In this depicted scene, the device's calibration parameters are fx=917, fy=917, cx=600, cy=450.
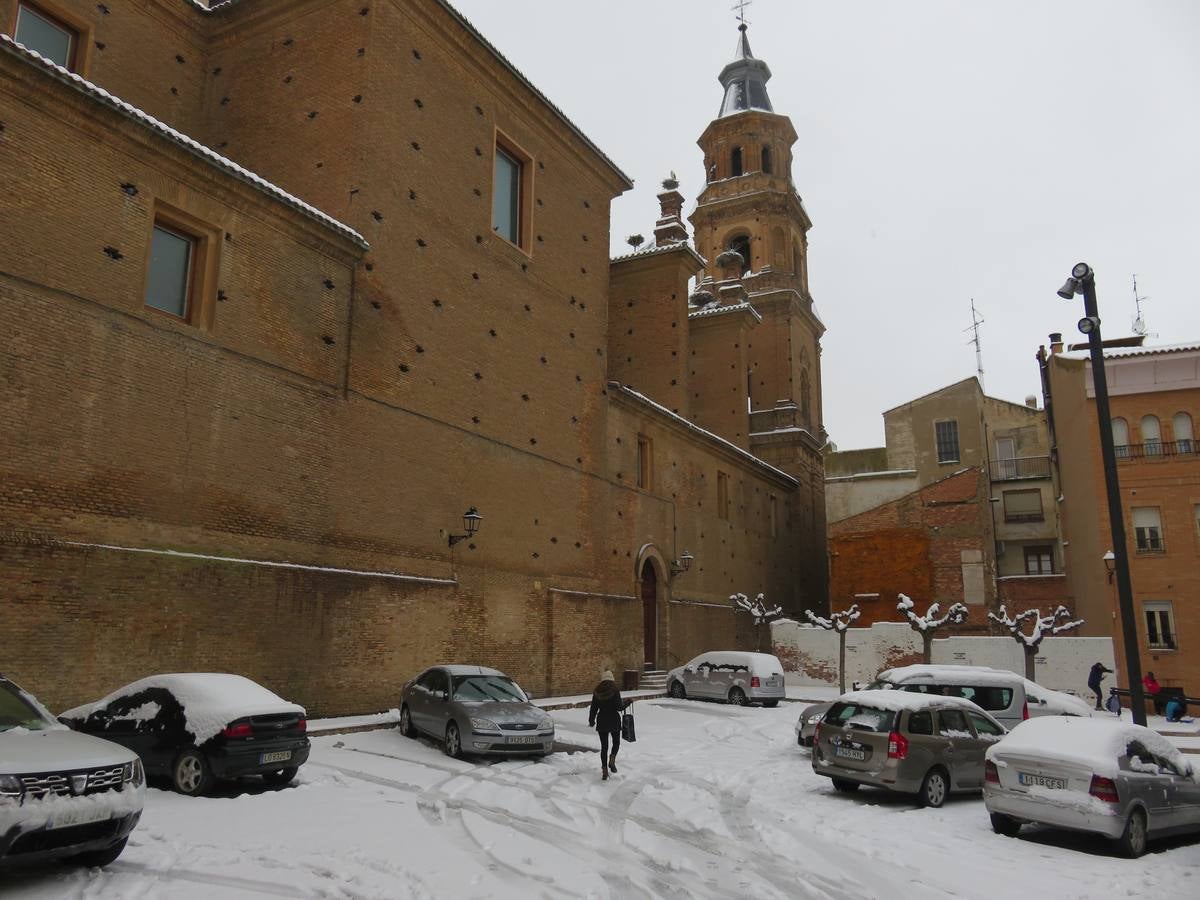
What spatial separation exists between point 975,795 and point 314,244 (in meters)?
14.3

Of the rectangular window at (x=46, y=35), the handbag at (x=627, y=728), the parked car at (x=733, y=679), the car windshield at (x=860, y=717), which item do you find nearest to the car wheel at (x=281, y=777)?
the handbag at (x=627, y=728)

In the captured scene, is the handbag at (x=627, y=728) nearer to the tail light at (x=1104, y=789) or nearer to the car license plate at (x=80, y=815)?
the tail light at (x=1104, y=789)

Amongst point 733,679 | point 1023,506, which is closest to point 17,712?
point 733,679

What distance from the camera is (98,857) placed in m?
6.81

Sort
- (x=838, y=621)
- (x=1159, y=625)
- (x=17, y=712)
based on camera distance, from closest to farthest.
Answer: (x=17, y=712), (x=1159, y=625), (x=838, y=621)

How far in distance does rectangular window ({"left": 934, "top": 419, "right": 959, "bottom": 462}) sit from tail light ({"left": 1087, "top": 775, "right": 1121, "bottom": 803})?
41203 mm

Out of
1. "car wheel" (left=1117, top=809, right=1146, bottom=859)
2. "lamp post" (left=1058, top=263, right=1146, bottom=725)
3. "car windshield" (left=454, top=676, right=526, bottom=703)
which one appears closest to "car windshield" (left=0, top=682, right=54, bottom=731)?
"car windshield" (left=454, top=676, right=526, bottom=703)

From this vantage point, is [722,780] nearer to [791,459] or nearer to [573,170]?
[573,170]

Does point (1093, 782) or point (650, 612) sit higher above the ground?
point (650, 612)

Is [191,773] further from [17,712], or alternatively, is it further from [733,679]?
[733,679]

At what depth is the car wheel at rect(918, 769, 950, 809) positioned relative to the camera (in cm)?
1148

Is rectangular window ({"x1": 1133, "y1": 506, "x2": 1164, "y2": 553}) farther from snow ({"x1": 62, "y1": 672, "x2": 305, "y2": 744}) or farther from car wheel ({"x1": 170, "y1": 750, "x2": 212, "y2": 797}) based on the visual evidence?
car wheel ({"x1": 170, "y1": 750, "x2": 212, "y2": 797})

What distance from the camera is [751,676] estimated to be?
24656mm

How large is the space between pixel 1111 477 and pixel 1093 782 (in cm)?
460
